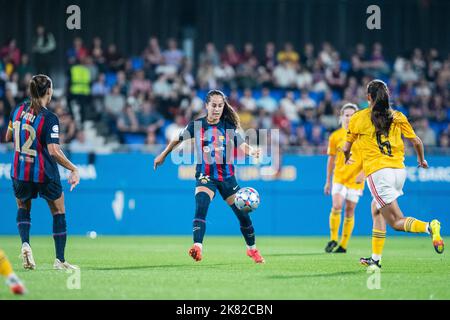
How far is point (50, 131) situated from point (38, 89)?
1.72 ft

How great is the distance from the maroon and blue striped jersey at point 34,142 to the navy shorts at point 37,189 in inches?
2.4

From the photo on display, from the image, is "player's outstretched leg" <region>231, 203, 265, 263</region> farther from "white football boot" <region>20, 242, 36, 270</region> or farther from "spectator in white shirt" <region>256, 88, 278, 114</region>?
"spectator in white shirt" <region>256, 88, 278, 114</region>

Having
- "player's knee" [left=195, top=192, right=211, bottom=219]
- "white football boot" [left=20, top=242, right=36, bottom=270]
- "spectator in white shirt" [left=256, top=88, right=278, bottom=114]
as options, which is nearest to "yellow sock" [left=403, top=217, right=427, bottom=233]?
"player's knee" [left=195, top=192, right=211, bottom=219]

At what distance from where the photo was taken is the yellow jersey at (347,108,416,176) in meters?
10.7

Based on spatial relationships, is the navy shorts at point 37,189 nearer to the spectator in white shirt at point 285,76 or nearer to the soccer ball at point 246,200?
the soccer ball at point 246,200

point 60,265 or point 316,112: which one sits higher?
point 316,112

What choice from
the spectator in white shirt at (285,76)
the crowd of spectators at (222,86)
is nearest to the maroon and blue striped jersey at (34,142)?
the crowd of spectators at (222,86)

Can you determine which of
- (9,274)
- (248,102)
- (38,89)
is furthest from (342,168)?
(248,102)

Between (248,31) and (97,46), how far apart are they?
18.9 feet

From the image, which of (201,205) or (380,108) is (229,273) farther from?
(380,108)
